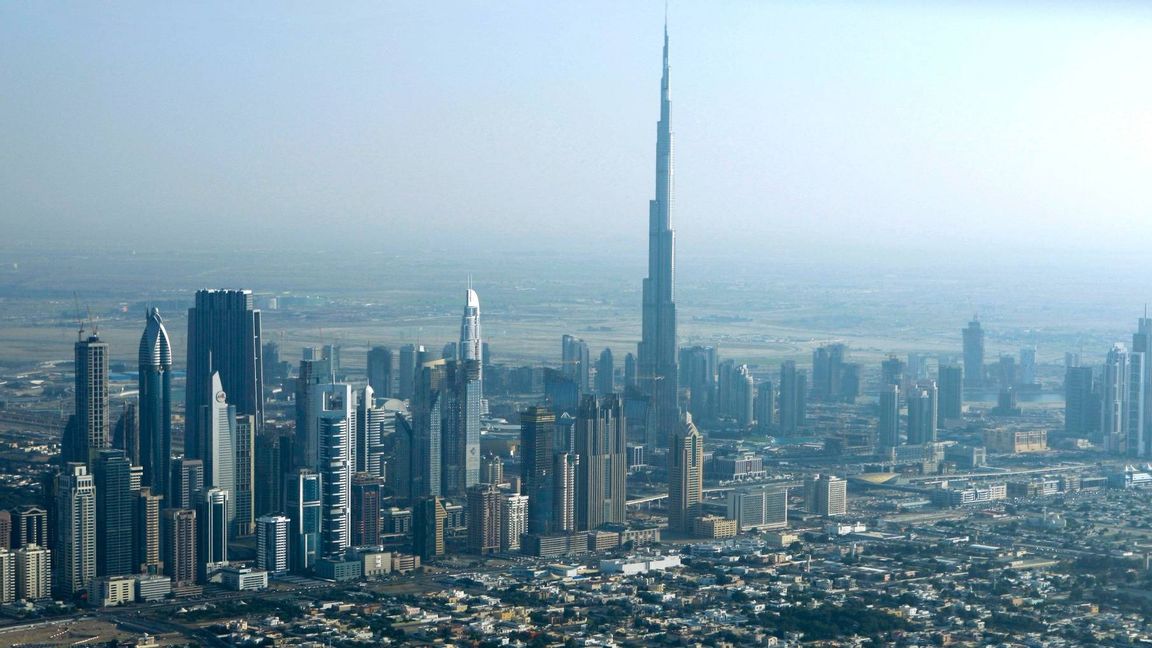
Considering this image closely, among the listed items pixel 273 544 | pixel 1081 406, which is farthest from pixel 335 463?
pixel 1081 406

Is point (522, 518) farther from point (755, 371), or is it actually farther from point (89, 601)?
point (755, 371)

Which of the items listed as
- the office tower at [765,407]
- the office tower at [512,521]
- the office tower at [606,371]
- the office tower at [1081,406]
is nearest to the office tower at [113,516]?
the office tower at [512,521]

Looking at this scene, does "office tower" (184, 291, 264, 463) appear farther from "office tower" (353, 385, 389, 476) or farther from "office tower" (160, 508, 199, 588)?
"office tower" (160, 508, 199, 588)

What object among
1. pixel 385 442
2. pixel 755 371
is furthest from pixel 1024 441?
Answer: pixel 385 442

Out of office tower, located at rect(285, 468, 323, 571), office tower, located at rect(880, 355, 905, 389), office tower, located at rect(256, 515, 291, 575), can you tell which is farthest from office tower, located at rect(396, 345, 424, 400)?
office tower, located at rect(880, 355, 905, 389)

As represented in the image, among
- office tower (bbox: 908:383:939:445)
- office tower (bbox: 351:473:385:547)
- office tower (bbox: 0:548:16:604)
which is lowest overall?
office tower (bbox: 0:548:16:604)
